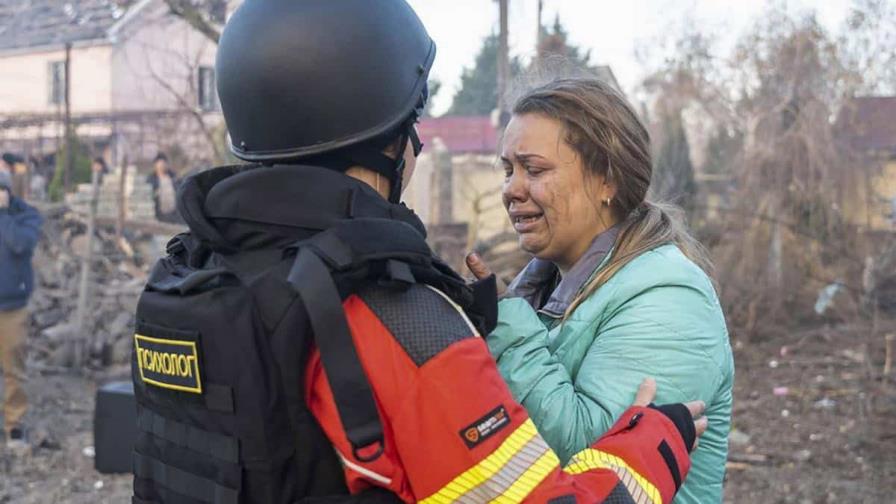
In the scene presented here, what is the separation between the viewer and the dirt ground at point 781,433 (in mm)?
6945

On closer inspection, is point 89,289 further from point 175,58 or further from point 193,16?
point 193,16

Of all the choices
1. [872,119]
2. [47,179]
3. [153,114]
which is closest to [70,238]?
[153,114]

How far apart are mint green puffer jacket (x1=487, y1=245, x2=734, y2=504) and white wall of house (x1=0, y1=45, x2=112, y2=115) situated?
1054 inches

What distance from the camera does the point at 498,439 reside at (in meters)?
1.58

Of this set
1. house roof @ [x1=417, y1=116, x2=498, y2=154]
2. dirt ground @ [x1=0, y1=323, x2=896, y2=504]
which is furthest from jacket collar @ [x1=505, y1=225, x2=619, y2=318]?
house roof @ [x1=417, y1=116, x2=498, y2=154]

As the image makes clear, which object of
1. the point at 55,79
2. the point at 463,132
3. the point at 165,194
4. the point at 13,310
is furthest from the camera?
the point at 55,79

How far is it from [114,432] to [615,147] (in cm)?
421

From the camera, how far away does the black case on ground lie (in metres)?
5.48

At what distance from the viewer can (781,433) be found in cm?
840

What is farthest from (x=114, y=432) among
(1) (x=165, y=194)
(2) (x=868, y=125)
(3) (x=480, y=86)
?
(3) (x=480, y=86)

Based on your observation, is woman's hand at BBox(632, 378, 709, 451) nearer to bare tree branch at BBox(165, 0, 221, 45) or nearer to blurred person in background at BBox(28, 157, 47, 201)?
bare tree branch at BBox(165, 0, 221, 45)

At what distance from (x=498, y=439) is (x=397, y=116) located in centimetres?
64

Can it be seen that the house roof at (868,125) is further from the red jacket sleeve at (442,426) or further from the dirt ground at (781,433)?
the red jacket sleeve at (442,426)

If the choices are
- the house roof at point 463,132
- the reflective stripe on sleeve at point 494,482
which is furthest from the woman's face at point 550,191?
the house roof at point 463,132
